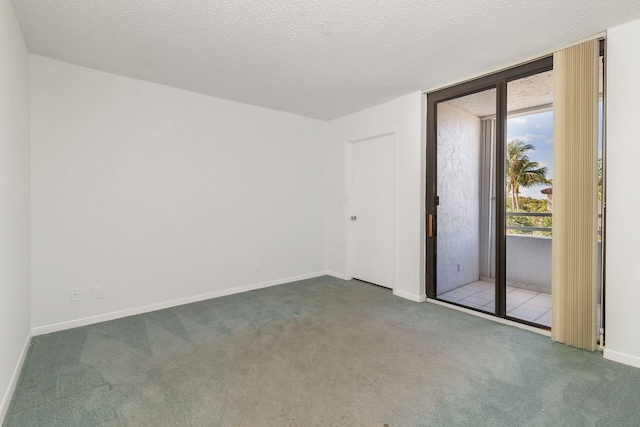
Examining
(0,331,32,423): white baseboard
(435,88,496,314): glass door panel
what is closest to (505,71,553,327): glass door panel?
(435,88,496,314): glass door panel

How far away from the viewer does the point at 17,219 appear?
2268mm

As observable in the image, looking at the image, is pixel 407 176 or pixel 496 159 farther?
pixel 407 176

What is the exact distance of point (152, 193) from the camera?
11.5 ft

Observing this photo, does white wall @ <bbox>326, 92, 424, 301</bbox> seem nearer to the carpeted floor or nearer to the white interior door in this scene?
the white interior door

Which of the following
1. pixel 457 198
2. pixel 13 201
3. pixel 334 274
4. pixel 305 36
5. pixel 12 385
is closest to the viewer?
pixel 12 385

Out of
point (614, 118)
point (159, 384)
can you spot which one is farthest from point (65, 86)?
point (614, 118)

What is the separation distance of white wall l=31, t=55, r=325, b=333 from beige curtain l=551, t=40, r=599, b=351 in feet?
10.3

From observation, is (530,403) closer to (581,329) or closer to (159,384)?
(581,329)

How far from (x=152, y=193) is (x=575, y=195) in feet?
13.0

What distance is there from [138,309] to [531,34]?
4.35m

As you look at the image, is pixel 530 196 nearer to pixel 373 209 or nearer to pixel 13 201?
pixel 373 209

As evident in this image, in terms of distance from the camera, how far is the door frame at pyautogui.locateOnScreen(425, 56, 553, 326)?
3.04m

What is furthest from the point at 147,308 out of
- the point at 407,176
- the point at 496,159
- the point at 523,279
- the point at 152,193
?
the point at 523,279

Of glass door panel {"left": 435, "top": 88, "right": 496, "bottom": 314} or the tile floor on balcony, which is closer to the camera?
the tile floor on balcony
